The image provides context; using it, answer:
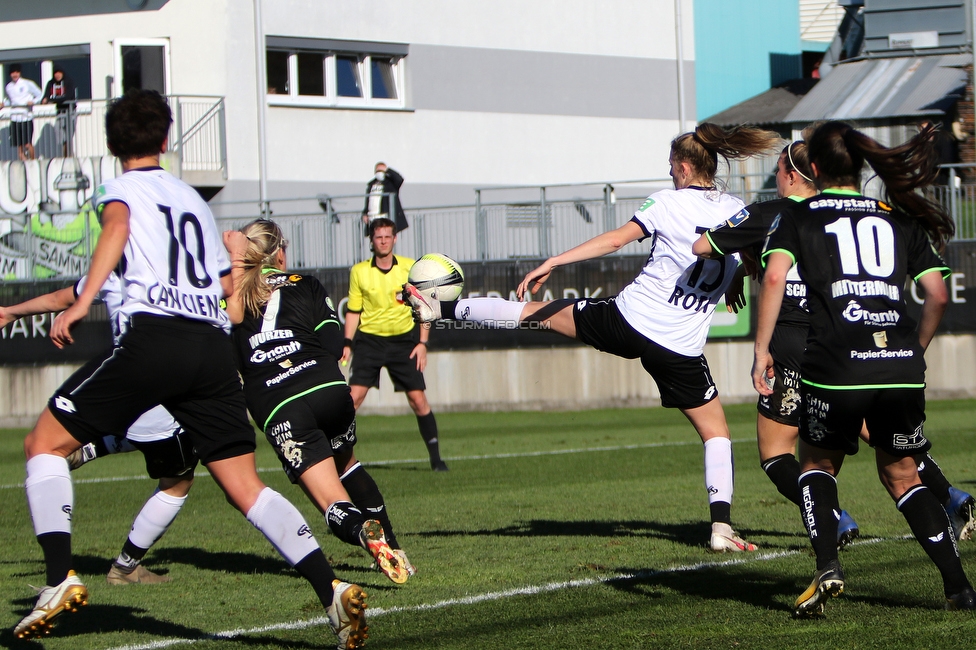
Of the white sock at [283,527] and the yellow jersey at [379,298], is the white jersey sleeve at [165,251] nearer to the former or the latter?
the white sock at [283,527]

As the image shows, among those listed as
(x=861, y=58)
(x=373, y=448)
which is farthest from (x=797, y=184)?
(x=861, y=58)

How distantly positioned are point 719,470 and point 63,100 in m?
21.6

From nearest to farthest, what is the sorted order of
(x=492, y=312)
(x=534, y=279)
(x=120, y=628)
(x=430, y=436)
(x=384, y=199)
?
(x=120, y=628) < (x=534, y=279) < (x=492, y=312) < (x=430, y=436) < (x=384, y=199)

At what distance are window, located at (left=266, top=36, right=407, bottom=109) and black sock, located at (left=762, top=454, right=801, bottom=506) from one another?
21.7 m

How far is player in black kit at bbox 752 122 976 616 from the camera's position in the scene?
485cm

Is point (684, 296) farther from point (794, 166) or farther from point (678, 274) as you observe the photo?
point (794, 166)

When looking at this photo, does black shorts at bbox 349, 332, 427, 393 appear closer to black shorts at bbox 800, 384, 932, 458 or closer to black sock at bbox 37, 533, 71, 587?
black shorts at bbox 800, 384, 932, 458

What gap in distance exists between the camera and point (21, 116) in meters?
25.5

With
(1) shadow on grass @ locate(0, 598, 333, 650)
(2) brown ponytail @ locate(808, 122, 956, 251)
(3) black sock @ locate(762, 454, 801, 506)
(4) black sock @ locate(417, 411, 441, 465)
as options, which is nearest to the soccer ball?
(3) black sock @ locate(762, 454, 801, 506)

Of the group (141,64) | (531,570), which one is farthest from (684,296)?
(141,64)

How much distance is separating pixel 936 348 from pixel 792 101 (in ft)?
61.1

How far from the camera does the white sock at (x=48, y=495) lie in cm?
473

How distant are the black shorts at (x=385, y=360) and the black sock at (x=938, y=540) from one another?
24.8ft

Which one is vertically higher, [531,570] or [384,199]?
[384,199]
